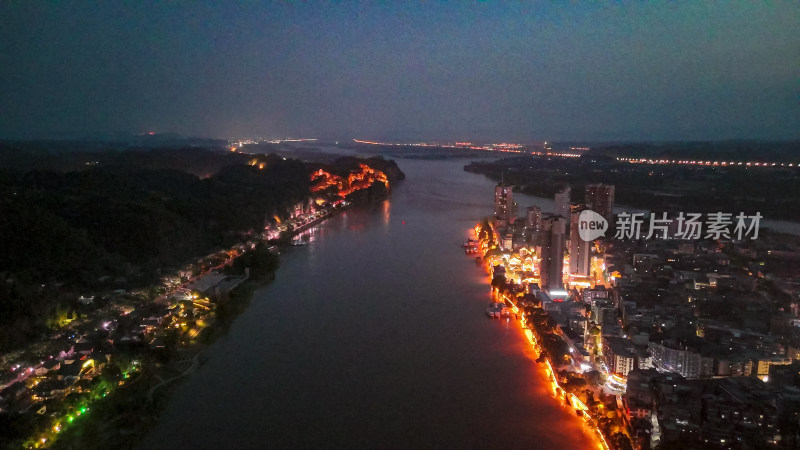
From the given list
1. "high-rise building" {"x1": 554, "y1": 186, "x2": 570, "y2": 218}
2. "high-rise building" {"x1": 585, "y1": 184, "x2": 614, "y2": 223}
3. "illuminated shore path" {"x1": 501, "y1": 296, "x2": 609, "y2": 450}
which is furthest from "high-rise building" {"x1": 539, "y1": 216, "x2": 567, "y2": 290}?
"high-rise building" {"x1": 585, "y1": 184, "x2": 614, "y2": 223}

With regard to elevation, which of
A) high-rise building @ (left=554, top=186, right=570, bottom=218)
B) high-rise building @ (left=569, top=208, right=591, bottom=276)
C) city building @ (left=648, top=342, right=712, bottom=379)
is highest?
high-rise building @ (left=554, top=186, right=570, bottom=218)

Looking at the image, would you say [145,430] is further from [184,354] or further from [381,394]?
[381,394]

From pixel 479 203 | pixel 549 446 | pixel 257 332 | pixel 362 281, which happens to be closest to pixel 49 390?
pixel 257 332

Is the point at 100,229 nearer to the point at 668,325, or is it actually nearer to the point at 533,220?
the point at 668,325

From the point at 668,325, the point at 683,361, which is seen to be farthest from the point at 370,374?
the point at 668,325

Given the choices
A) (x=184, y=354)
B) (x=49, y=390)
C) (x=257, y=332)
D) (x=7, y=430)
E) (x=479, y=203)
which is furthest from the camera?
(x=479, y=203)

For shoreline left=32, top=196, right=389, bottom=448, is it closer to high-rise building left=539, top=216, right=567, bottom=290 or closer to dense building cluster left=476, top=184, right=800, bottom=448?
dense building cluster left=476, top=184, right=800, bottom=448

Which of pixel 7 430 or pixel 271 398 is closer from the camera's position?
pixel 7 430
